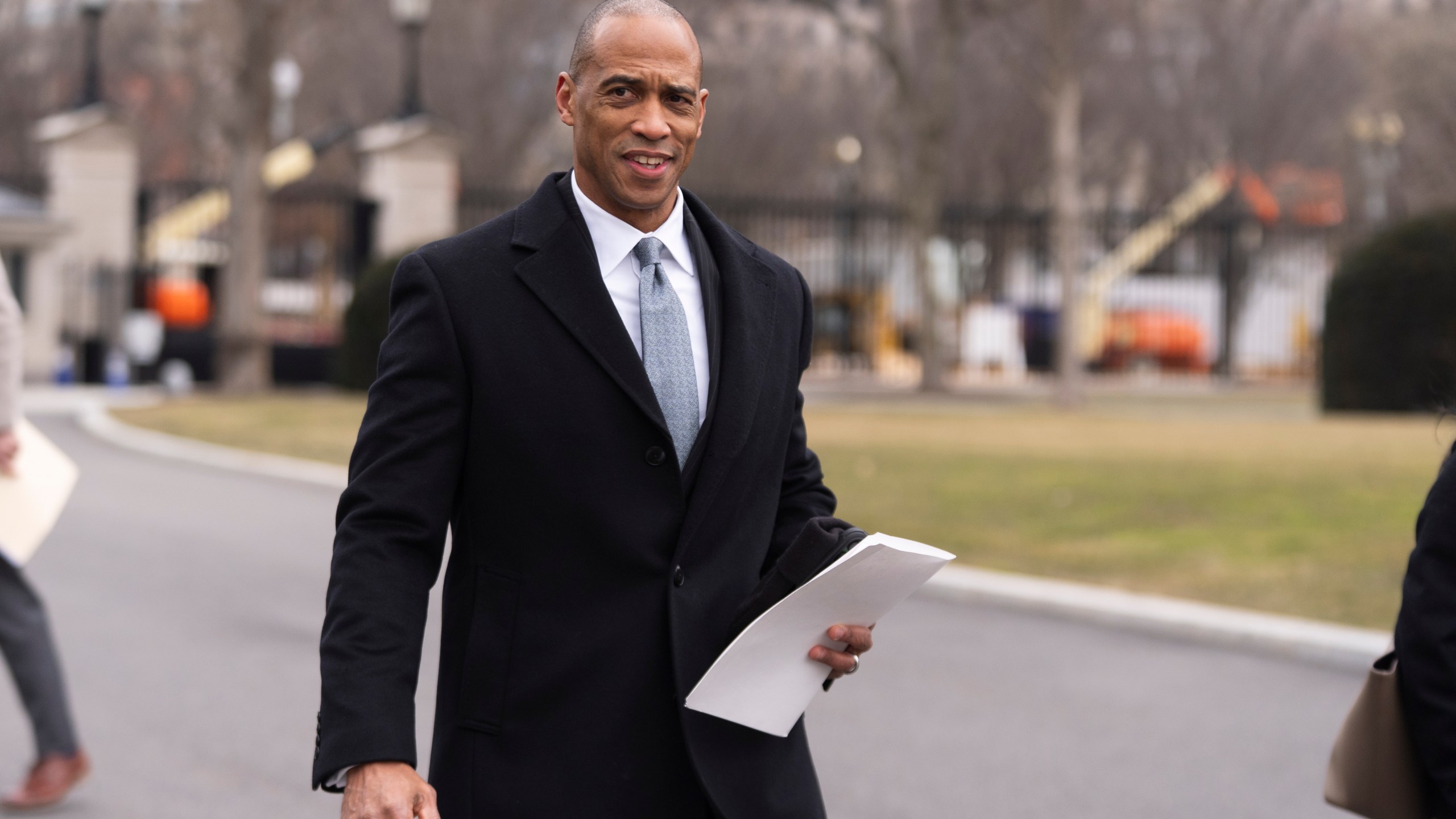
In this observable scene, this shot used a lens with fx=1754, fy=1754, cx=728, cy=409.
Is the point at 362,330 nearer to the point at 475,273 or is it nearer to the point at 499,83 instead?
the point at 499,83

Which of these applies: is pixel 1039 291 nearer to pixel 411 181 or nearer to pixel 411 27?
pixel 411 181

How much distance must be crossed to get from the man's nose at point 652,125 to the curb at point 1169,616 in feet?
19.9

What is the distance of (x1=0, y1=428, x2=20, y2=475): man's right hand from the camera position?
5.66 metres

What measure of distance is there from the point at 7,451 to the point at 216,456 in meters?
10.8

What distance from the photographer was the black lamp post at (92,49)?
1019 inches

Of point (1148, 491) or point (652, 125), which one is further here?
point (1148, 491)

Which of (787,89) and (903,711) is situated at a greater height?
(787,89)

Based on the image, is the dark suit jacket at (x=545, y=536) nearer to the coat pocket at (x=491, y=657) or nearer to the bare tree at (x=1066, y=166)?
the coat pocket at (x=491, y=657)

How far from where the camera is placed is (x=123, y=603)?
9.13 metres

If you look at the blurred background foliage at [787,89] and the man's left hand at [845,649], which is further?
the blurred background foliage at [787,89]

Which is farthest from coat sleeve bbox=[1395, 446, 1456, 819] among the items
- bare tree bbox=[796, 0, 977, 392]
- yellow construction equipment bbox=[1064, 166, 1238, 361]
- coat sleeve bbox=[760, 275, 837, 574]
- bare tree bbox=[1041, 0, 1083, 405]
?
yellow construction equipment bbox=[1064, 166, 1238, 361]

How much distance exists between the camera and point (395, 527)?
2.45 meters

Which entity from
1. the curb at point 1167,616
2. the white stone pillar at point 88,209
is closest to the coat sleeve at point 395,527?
the curb at point 1167,616

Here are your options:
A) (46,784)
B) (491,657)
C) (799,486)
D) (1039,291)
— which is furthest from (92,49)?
(491,657)
